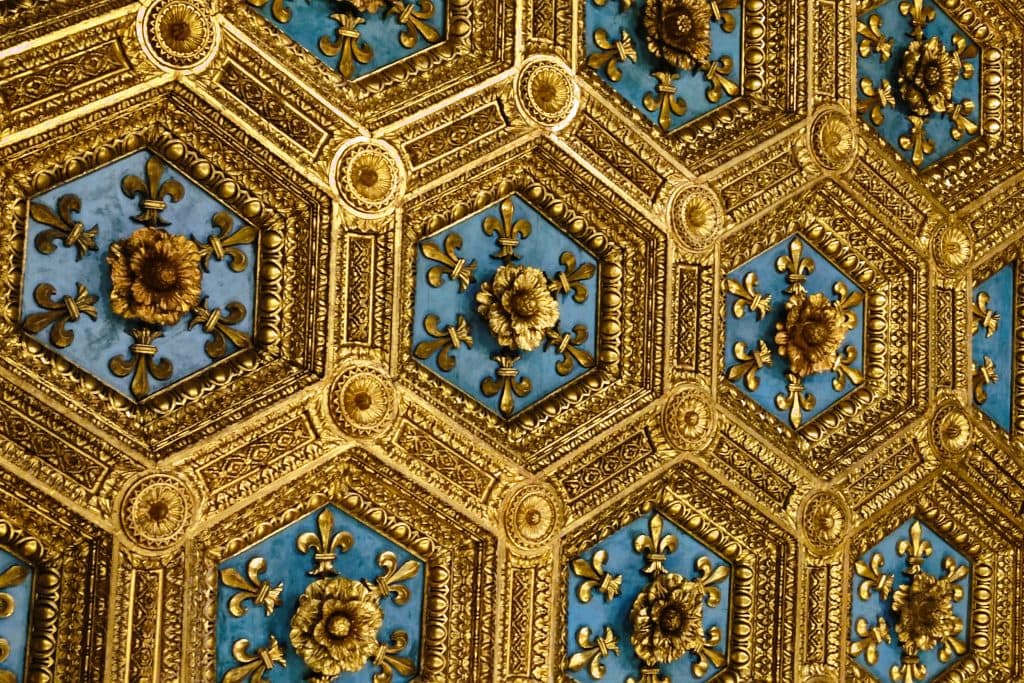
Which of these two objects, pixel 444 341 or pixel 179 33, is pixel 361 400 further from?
pixel 179 33

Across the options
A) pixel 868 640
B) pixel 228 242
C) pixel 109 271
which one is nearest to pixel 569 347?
pixel 228 242

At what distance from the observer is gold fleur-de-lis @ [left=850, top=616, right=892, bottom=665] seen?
619cm

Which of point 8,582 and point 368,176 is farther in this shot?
point 368,176

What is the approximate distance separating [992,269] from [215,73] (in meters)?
3.72

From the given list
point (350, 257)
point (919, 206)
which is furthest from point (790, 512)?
point (350, 257)

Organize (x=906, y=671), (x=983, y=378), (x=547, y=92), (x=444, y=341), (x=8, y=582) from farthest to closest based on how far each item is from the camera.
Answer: (x=983, y=378), (x=906, y=671), (x=547, y=92), (x=444, y=341), (x=8, y=582)

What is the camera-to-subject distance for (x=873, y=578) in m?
6.26

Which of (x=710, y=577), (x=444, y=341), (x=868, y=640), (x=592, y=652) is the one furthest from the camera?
(x=868, y=640)

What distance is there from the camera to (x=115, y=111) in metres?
4.72

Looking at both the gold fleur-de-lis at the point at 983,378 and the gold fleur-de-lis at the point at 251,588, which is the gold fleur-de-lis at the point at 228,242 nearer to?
the gold fleur-de-lis at the point at 251,588

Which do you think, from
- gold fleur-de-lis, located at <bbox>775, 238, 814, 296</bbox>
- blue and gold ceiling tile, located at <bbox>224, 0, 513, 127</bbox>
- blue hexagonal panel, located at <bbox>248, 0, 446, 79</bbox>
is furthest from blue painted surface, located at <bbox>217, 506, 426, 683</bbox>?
gold fleur-de-lis, located at <bbox>775, 238, 814, 296</bbox>

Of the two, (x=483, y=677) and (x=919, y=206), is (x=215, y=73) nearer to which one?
(x=483, y=677)

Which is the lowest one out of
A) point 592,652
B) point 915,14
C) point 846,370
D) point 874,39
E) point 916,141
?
point 592,652

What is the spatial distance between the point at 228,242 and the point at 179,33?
715 mm
